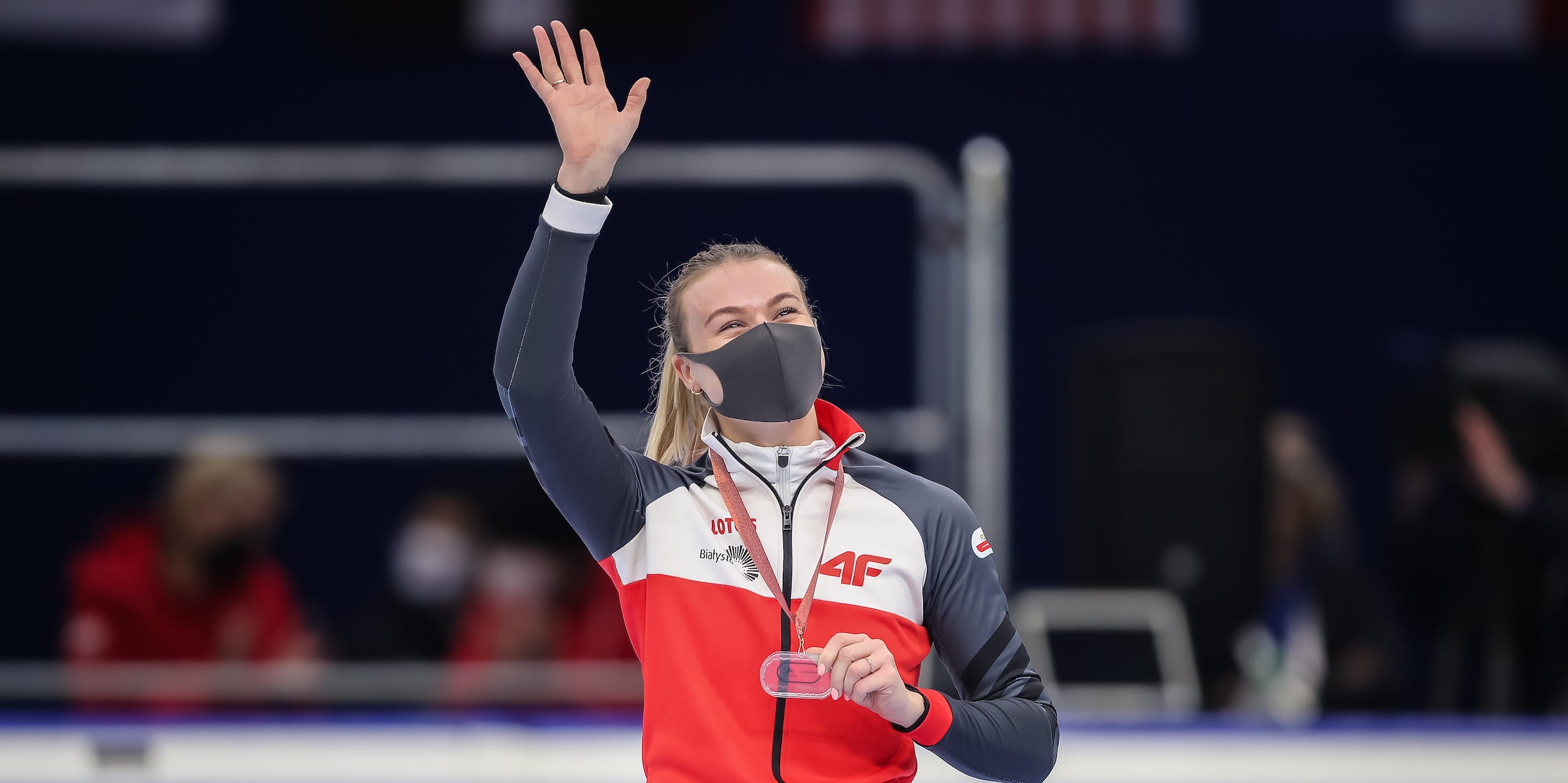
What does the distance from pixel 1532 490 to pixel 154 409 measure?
557 cm

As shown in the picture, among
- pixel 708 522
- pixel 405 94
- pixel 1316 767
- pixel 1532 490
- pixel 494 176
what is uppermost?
pixel 405 94

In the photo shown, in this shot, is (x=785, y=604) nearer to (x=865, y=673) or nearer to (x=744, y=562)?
(x=744, y=562)

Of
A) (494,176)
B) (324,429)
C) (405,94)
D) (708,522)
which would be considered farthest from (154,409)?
(708,522)

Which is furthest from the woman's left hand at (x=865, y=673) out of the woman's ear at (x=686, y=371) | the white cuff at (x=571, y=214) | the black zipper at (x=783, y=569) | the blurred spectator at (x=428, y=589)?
the blurred spectator at (x=428, y=589)

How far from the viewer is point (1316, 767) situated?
3309mm

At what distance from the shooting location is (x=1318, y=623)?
5.49 metres

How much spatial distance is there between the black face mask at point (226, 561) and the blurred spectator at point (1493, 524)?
3611mm

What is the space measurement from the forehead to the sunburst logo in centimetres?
25

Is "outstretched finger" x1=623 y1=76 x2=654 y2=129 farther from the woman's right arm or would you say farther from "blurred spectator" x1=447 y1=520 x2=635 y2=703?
"blurred spectator" x1=447 y1=520 x2=635 y2=703

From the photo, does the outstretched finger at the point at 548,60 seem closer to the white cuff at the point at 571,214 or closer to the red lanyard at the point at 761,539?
the white cuff at the point at 571,214

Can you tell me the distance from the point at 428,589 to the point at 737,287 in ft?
12.4

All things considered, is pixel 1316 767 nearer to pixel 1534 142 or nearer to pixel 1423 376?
pixel 1423 376

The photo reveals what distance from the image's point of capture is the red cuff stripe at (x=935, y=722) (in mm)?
1559

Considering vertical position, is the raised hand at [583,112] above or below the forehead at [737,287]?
above
